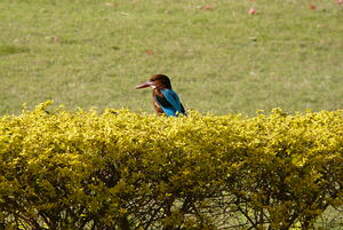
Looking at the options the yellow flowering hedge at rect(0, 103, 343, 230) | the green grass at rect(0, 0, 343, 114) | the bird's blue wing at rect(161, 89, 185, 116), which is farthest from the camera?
the green grass at rect(0, 0, 343, 114)

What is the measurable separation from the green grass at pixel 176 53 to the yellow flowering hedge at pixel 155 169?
666 cm

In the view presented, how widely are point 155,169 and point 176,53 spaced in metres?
10.9

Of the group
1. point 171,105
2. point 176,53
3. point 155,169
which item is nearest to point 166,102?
point 171,105

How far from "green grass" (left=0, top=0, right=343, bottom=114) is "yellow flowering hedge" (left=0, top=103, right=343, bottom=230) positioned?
666 centimetres

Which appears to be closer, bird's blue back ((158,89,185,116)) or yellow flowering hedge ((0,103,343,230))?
yellow flowering hedge ((0,103,343,230))

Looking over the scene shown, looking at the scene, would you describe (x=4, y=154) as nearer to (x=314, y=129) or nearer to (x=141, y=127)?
(x=141, y=127)

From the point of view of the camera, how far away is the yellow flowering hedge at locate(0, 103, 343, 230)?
14.8 ft

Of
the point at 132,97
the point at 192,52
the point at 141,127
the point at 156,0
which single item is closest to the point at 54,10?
the point at 156,0

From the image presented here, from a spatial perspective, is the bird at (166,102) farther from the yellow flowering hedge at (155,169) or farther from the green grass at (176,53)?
the green grass at (176,53)

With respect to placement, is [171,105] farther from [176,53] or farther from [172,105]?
[176,53]

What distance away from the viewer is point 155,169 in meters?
4.60

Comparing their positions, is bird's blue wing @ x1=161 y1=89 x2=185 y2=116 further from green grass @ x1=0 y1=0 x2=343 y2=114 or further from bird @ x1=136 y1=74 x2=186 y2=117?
green grass @ x1=0 y1=0 x2=343 y2=114

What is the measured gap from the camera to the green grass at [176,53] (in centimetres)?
1259

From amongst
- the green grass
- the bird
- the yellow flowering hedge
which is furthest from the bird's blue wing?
the green grass
